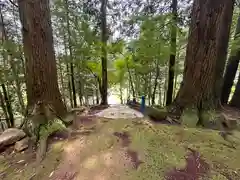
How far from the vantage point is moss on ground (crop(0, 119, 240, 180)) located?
1.50 m

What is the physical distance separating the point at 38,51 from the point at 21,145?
48.7 inches

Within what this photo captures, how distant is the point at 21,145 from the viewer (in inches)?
78.6

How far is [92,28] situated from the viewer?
229 inches

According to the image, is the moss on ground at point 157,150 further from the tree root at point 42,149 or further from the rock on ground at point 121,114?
the rock on ground at point 121,114

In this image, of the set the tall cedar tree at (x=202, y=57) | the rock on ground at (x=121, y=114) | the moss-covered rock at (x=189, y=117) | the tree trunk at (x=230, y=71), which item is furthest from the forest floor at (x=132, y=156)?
the tree trunk at (x=230, y=71)

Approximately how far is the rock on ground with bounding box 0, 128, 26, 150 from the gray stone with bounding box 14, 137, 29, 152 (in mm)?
74

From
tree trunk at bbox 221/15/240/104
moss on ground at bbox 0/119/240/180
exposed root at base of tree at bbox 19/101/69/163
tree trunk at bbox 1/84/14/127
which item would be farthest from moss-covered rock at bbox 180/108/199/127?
tree trunk at bbox 1/84/14/127

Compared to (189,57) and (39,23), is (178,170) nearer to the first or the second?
(189,57)

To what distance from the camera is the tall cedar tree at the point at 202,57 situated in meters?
2.35

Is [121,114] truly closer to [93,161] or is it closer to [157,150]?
[157,150]

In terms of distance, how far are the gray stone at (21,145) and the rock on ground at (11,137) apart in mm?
74

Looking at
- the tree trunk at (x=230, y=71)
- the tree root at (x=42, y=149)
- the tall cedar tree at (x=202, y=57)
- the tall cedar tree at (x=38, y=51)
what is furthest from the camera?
the tree trunk at (x=230, y=71)

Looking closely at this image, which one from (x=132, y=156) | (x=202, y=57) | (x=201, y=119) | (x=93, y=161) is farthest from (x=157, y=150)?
(x=202, y=57)

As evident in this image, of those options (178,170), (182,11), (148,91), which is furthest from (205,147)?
(148,91)
